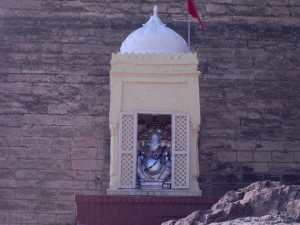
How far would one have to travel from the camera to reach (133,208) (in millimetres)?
5754

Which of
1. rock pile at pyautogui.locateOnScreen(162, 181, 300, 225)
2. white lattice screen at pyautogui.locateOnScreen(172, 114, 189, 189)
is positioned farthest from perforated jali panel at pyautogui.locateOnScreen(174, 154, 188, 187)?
rock pile at pyautogui.locateOnScreen(162, 181, 300, 225)

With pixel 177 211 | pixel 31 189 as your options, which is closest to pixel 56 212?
pixel 31 189

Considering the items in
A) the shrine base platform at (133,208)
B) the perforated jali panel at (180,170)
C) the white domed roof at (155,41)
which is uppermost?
the white domed roof at (155,41)

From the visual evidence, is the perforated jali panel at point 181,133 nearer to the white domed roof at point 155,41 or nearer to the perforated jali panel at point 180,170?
the perforated jali panel at point 180,170

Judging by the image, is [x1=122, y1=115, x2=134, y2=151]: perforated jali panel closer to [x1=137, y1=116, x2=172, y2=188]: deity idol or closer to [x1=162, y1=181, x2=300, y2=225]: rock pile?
[x1=137, y1=116, x2=172, y2=188]: deity idol

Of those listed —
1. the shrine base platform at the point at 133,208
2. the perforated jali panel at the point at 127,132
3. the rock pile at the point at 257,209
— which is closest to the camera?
the rock pile at the point at 257,209

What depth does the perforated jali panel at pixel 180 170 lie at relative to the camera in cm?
641

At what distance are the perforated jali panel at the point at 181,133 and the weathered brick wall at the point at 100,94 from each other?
2.26 meters

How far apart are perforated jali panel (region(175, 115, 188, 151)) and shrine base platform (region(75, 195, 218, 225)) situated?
889mm

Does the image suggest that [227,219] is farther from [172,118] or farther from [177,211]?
[172,118]

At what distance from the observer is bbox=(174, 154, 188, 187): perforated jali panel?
252 inches

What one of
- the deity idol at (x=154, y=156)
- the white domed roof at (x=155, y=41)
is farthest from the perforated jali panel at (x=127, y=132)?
the white domed roof at (x=155, y=41)

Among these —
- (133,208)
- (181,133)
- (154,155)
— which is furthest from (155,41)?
(133,208)

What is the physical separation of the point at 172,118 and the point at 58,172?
2620mm
